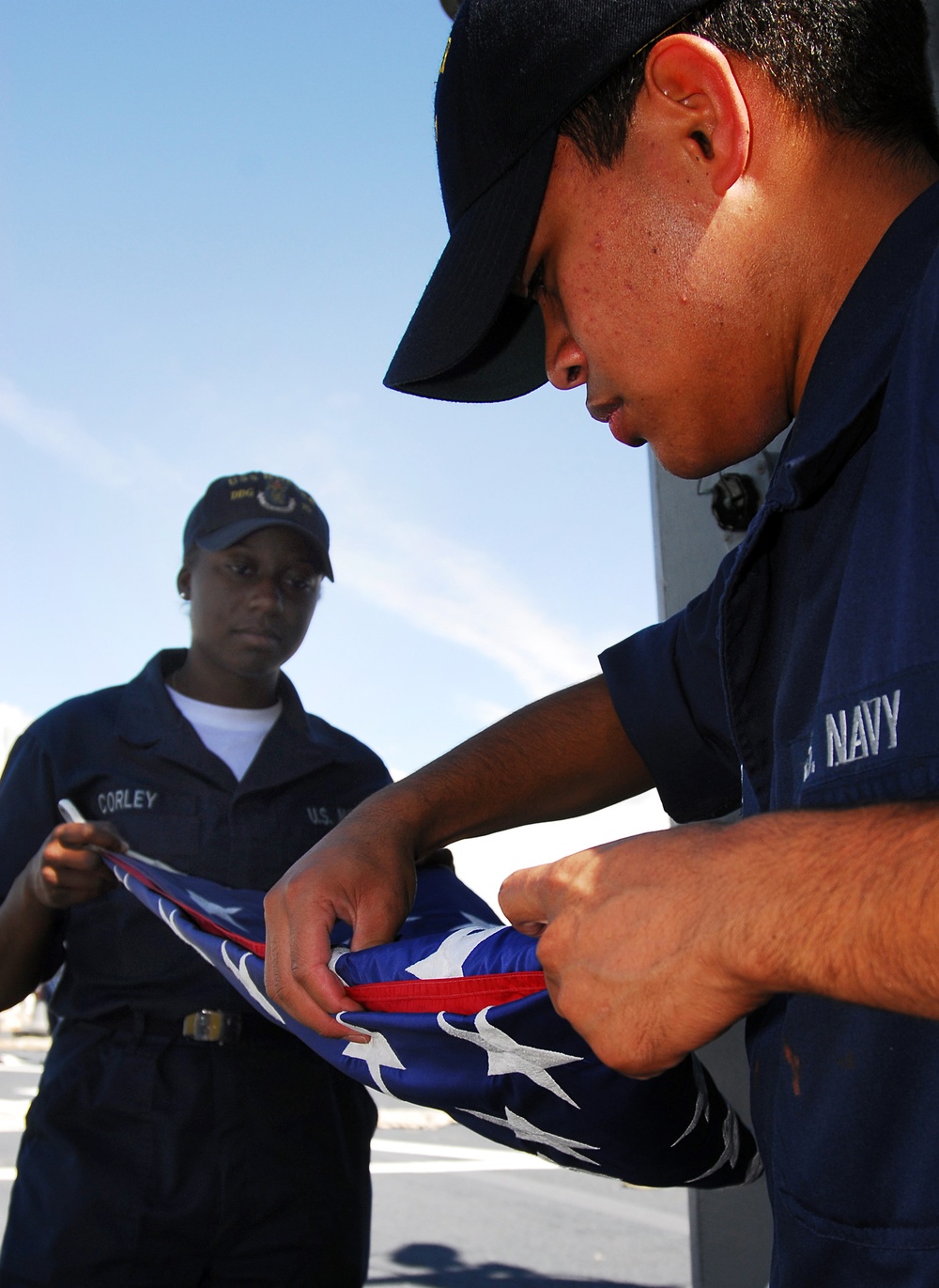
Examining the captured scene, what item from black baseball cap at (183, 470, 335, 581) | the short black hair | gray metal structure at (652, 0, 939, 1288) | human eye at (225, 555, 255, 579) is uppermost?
black baseball cap at (183, 470, 335, 581)

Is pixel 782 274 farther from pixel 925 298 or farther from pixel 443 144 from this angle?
pixel 443 144

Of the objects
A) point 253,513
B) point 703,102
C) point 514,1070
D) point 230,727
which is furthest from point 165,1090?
point 703,102

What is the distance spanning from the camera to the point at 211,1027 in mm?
2047

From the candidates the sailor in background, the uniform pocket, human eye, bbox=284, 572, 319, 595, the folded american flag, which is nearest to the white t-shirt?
the sailor in background

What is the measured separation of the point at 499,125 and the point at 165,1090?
177 centimetres

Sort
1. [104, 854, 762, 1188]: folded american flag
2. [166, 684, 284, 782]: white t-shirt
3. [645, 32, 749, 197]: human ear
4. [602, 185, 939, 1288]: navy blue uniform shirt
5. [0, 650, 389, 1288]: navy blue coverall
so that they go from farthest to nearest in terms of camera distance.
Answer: [166, 684, 284, 782]: white t-shirt, [0, 650, 389, 1288]: navy blue coverall, [104, 854, 762, 1188]: folded american flag, [645, 32, 749, 197]: human ear, [602, 185, 939, 1288]: navy blue uniform shirt

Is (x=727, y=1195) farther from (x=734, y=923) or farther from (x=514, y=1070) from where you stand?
(x=734, y=923)

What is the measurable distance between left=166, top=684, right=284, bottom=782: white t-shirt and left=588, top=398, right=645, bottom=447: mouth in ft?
4.96

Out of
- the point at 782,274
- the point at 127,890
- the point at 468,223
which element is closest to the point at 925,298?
the point at 782,274

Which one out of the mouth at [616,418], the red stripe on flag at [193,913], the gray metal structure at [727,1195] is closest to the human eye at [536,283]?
the mouth at [616,418]

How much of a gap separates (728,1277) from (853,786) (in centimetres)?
171

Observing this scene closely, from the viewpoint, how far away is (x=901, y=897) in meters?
0.59

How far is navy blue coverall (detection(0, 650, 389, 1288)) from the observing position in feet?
6.38

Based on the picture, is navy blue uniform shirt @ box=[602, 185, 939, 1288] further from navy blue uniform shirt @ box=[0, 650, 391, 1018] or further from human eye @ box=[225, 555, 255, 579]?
human eye @ box=[225, 555, 255, 579]
